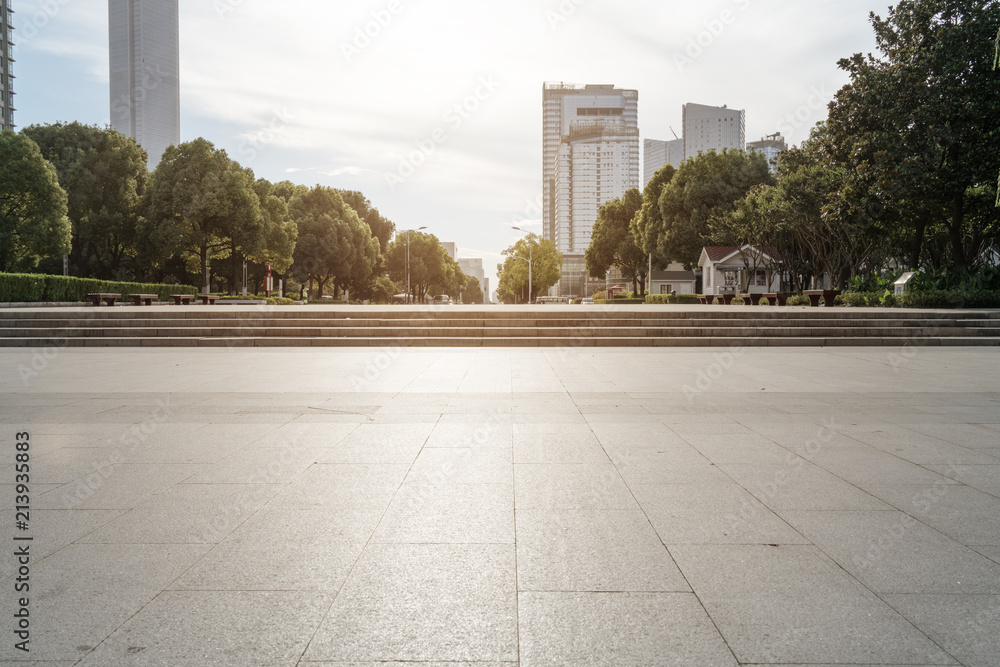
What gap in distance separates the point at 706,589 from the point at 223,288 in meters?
69.6

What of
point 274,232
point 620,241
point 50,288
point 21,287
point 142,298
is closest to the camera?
point 21,287

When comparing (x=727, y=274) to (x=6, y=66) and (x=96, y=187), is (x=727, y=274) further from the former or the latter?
(x=6, y=66)

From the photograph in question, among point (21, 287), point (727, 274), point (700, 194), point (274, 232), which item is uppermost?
point (700, 194)

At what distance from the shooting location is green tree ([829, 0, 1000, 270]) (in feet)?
83.6

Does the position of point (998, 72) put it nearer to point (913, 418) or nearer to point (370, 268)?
point (913, 418)

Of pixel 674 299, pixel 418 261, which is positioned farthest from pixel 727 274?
pixel 418 261

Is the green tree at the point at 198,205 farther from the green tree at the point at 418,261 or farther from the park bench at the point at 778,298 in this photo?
the green tree at the point at 418,261

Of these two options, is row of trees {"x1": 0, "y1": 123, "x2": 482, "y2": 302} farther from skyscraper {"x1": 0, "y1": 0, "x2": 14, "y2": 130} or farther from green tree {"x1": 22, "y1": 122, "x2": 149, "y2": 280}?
skyscraper {"x1": 0, "y1": 0, "x2": 14, "y2": 130}

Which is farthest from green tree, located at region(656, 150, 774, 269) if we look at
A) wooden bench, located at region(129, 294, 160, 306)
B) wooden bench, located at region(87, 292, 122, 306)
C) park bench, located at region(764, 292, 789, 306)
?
wooden bench, located at region(87, 292, 122, 306)

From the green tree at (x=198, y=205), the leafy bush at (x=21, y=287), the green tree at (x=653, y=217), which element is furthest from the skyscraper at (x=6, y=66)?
the green tree at (x=653, y=217)

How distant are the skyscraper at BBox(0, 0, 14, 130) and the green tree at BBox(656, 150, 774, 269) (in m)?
84.3

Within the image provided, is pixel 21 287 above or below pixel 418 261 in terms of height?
below

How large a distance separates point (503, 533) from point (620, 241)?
222ft

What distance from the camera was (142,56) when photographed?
177125 mm
